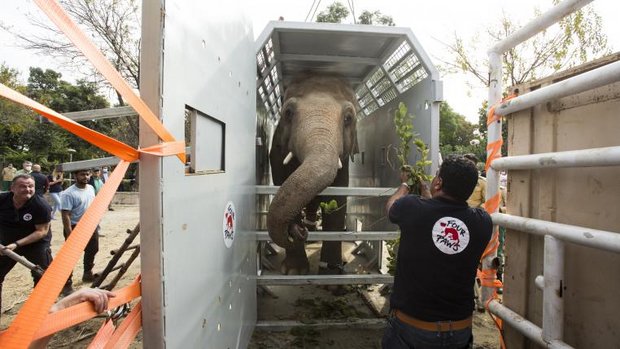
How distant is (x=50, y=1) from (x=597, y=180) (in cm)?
233

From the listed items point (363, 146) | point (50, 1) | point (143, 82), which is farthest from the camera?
point (363, 146)

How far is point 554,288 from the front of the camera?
1.90m

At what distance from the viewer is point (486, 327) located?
186 inches

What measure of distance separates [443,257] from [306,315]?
3.00m

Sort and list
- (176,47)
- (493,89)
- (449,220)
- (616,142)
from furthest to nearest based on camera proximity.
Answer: (493,89) → (449,220) → (616,142) → (176,47)

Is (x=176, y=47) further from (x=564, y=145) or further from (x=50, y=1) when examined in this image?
(x=564, y=145)

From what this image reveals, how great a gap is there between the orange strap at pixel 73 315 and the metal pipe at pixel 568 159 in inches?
79.8

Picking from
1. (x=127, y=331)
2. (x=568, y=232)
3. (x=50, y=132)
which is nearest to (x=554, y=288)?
(x=568, y=232)

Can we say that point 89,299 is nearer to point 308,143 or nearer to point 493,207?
point 493,207

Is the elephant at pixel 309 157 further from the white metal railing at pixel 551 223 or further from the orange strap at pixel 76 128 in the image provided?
the orange strap at pixel 76 128

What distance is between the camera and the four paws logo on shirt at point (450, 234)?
2.22m

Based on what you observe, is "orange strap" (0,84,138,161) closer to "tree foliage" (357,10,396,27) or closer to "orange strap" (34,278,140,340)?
"orange strap" (34,278,140,340)

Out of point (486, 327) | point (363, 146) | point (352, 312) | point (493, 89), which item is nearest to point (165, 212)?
point (493, 89)

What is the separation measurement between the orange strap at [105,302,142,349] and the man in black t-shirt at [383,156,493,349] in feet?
5.15
